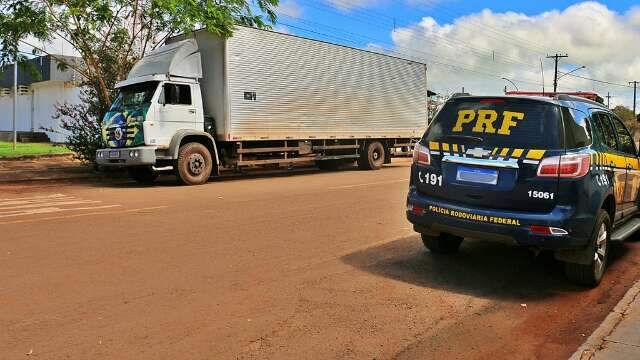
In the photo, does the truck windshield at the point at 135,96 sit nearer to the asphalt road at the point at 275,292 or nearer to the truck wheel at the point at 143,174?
the truck wheel at the point at 143,174

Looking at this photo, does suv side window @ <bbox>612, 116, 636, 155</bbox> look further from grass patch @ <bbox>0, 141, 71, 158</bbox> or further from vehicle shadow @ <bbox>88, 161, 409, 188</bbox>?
grass patch @ <bbox>0, 141, 71, 158</bbox>

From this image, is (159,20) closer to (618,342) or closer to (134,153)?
(134,153)

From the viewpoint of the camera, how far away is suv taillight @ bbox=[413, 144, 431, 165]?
585 cm

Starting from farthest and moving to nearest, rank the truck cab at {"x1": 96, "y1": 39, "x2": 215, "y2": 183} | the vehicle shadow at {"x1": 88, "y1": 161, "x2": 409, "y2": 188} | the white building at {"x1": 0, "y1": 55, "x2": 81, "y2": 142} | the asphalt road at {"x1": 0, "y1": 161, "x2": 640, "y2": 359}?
the white building at {"x1": 0, "y1": 55, "x2": 81, "y2": 142} → the vehicle shadow at {"x1": 88, "y1": 161, "x2": 409, "y2": 188} → the truck cab at {"x1": 96, "y1": 39, "x2": 215, "y2": 183} → the asphalt road at {"x1": 0, "y1": 161, "x2": 640, "y2": 359}

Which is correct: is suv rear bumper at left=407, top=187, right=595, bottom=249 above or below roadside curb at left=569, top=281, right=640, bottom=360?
above

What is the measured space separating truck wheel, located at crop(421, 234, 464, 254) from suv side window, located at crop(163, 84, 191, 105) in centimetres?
989

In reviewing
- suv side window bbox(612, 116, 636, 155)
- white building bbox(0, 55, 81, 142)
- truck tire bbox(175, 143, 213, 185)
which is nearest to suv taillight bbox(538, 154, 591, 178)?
suv side window bbox(612, 116, 636, 155)

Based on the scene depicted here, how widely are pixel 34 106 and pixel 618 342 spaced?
4590cm

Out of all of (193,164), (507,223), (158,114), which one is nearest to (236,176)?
(193,164)

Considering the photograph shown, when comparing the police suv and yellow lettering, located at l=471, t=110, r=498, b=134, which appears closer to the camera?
the police suv

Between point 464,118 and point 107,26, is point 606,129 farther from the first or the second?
point 107,26

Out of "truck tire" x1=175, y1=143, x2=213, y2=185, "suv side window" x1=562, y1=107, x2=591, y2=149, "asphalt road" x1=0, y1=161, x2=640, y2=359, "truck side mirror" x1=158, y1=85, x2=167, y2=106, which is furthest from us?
"truck tire" x1=175, y1=143, x2=213, y2=185

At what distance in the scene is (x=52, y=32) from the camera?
16422 mm

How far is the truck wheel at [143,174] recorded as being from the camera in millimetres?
15885
